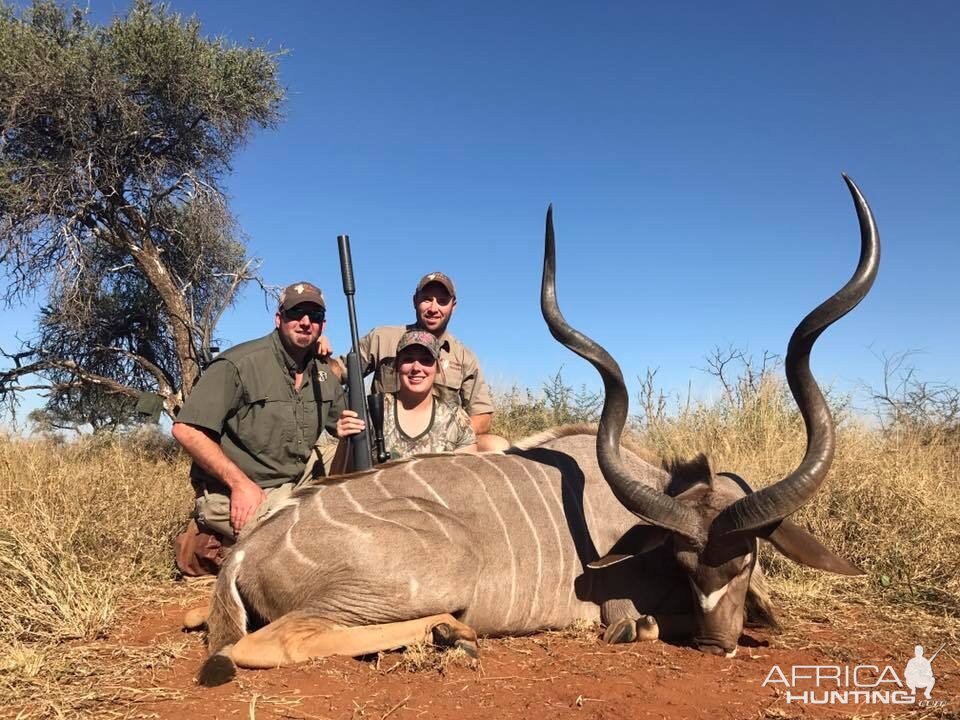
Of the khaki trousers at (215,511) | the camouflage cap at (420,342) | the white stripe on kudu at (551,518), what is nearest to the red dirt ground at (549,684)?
the white stripe on kudu at (551,518)

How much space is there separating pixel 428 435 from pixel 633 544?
4.98 ft

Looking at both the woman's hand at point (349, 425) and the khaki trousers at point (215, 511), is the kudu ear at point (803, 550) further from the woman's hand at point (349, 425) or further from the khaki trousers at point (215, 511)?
the khaki trousers at point (215, 511)

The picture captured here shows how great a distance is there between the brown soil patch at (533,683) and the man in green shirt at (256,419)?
0.86m

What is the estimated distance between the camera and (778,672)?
104 inches

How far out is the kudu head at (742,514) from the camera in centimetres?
272

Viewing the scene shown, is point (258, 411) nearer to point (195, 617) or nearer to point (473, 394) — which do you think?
point (195, 617)

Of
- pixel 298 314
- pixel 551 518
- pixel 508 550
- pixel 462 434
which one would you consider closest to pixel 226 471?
pixel 298 314

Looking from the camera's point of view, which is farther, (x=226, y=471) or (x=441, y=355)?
(x=441, y=355)

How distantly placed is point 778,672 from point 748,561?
1.27ft

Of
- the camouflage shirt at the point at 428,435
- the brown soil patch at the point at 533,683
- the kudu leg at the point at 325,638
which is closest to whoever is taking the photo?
the brown soil patch at the point at 533,683

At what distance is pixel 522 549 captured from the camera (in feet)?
10.2

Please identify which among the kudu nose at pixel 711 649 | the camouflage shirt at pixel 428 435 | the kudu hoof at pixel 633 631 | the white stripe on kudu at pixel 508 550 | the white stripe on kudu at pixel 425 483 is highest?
the camouflage shirt at pixel 428 435

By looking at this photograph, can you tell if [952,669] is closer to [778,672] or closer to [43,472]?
[778,672]

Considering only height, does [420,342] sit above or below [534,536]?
above
